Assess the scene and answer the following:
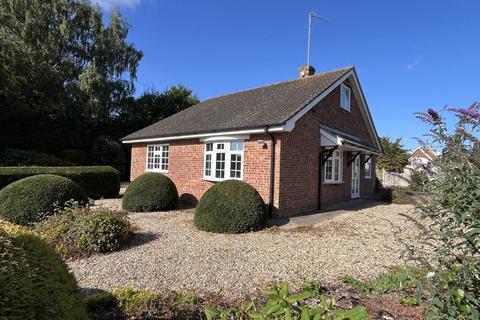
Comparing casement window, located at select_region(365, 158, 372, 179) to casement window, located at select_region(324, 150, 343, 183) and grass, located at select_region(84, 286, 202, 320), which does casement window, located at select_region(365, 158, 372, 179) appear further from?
grass, located at select_region(84, 286, 202, 320)

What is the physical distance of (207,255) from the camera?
6051mm

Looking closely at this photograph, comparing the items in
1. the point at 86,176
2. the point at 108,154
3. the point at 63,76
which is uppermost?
the point at 63,76

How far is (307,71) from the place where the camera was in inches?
626

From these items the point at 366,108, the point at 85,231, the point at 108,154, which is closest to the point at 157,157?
the point at 85,231

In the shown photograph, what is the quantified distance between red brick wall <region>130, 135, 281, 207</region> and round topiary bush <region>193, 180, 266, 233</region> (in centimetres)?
156

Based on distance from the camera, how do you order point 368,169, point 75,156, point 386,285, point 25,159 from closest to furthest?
point 386,285
point 368,169
point 25,159
point 75,156

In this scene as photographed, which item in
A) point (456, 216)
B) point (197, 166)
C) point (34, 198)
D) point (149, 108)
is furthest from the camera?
point (149, 108)

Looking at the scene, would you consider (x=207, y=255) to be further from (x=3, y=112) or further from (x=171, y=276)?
(x=3, y=112)

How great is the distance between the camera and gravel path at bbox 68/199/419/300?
473 cm

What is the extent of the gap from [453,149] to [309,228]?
20.6 feet

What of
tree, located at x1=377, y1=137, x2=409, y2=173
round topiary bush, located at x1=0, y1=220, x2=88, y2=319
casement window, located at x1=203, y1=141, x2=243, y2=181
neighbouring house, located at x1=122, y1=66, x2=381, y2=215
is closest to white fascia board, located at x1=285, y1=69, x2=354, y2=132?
neighbouring house, located at x1=122, y1=66, x2=381, y2=215

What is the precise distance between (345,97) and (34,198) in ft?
42.3

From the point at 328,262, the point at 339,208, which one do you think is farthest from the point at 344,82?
the point at 328,262

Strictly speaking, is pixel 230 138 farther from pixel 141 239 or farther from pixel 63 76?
pixel 63 76
